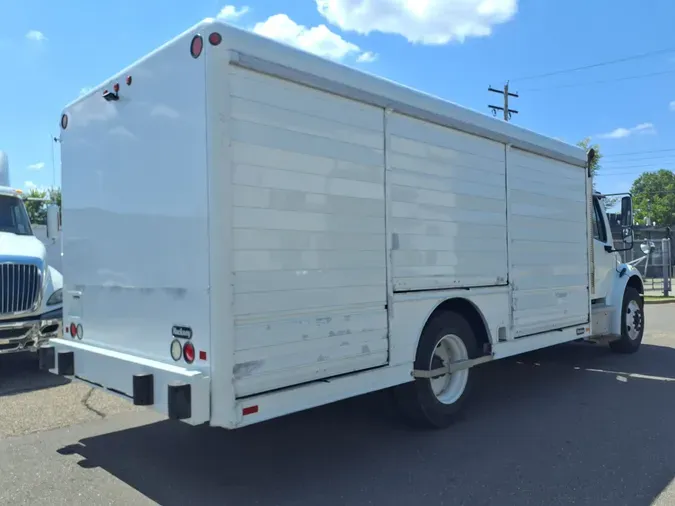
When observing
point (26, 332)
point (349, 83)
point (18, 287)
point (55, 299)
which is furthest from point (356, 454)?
point (18, 287)

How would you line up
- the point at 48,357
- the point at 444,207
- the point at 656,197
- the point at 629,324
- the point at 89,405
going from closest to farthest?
the point at 48,357, the point at 444,207, the point at 89,405, the point at 629,324, the point at 656,197

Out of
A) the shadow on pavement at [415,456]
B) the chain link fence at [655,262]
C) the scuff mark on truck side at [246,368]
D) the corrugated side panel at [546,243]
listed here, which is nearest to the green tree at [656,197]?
the chain link fence at [655,262]

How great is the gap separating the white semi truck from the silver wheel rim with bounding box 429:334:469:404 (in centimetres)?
481

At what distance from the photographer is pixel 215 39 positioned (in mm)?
3600

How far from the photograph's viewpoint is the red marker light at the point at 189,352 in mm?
3723

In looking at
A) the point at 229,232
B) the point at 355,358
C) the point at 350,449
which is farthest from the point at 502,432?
the point at 229,232

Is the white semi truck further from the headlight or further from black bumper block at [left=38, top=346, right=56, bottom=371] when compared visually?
black bumper block at [left=38, top=346, right=56, bottom=371]

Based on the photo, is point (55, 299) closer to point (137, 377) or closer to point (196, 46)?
point (137, 377)

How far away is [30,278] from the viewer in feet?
24.4

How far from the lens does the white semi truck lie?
23.6 feet

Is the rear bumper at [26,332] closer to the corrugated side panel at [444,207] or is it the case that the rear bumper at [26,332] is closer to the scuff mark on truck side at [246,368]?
the scuff mark on truck side at [246,368]

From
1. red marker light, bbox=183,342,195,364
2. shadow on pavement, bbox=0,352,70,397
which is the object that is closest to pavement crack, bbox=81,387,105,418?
shadow on pavement, bbox=0,352,70,397

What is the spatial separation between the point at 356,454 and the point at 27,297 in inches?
196

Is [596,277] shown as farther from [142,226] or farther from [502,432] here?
[142,226]
